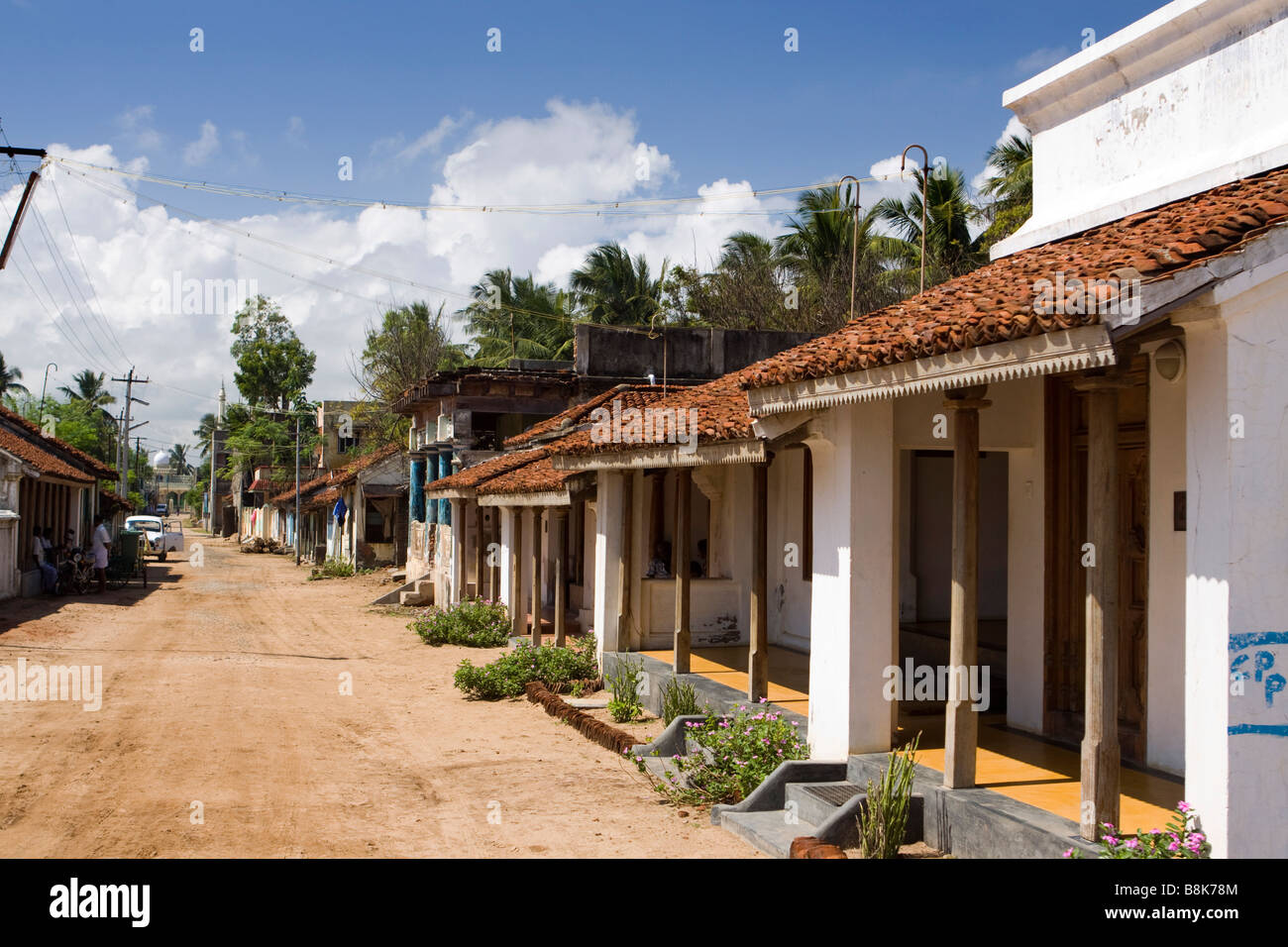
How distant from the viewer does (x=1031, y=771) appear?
7055 mm

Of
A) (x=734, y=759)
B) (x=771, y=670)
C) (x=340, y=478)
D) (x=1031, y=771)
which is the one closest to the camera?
(x=1031, y=771)

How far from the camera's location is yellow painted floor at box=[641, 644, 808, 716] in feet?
33.4

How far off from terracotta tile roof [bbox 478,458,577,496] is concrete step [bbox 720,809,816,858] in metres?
6.78

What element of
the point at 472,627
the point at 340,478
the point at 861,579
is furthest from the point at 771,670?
the point at 340,478

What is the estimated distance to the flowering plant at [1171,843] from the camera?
4.86 m

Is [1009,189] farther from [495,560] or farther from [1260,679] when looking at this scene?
[1260,679]

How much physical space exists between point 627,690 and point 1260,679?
781cm

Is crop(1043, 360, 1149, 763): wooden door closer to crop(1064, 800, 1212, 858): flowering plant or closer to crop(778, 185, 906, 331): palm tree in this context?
crop(1064, 800, 1212, 858): flowering plant

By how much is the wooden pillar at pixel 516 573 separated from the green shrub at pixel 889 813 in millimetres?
11096

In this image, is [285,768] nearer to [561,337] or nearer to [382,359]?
[561,337]

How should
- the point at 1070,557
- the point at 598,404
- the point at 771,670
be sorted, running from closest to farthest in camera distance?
the point at 1070,557
the point at 771,670
the point at 598,404

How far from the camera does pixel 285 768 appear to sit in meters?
9.41
